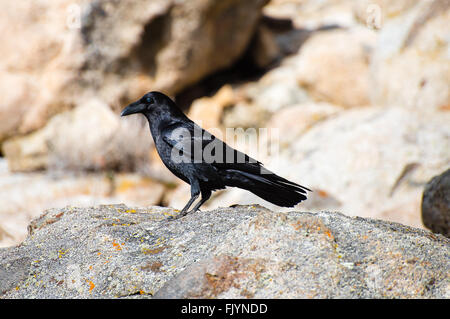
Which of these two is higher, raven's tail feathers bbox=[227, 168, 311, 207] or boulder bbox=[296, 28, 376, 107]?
raven's tail feathers bbox=[227, 168, 311, 207]

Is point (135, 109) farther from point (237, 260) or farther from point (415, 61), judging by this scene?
point (415, 61)

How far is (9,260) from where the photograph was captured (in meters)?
3.71

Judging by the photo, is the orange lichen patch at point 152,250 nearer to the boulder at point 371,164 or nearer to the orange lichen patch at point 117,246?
the orange lichen patch at point 117,246

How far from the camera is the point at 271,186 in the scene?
4652 mm

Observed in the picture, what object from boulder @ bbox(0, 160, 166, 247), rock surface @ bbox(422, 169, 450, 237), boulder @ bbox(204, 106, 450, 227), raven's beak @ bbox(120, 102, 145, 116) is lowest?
boulder @ bbox(0, 160, 166, 247)

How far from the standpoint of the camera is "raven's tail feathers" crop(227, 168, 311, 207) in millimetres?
4617

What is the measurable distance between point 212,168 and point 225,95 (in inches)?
358

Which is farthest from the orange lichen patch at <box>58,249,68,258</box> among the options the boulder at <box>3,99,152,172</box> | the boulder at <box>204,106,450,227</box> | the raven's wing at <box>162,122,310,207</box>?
the boulder at <box>3,99,152,172</box>

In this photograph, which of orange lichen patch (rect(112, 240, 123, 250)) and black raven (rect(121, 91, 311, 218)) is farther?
black raven (rect(121, 91, 311, 218))

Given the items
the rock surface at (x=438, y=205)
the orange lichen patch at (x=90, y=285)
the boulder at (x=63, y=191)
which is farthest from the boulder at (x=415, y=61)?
the orange lichen patch at (x=90, y=285)

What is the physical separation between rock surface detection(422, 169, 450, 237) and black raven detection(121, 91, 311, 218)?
1.43 m

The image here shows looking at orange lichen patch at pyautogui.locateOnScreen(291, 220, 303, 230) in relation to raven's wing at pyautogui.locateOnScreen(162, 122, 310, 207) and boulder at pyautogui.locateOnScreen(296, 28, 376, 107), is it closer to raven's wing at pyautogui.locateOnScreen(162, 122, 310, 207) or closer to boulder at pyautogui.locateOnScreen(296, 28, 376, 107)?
raven's wing at pyautogui.locateOnScreen(162, 122, 310, 207)

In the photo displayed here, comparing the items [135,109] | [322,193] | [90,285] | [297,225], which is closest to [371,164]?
[322,193]
